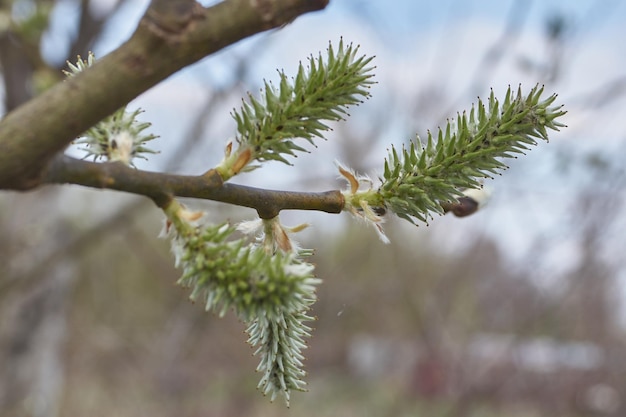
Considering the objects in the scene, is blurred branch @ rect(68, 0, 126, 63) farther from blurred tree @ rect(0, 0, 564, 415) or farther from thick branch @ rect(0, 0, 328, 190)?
thick branch @ rect(0, 0, 328, 190)

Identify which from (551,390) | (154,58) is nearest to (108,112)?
(154,58)

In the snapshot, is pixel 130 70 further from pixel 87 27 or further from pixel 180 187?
pixel 87 27

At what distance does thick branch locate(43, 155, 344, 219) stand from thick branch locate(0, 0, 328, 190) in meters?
0.03

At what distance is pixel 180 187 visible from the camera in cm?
68

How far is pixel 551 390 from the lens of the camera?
27.0ft

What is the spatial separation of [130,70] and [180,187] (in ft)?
0.53

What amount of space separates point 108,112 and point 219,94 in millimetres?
3769

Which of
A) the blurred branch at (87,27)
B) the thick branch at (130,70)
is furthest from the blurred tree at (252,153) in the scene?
the blurred branch at (87,27)

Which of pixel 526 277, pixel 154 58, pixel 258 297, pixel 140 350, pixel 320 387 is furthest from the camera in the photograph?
pixel 320 387

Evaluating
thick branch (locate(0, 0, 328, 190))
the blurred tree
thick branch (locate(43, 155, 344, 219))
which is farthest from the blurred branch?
thick branch (locate(0, 0, 328, 190))

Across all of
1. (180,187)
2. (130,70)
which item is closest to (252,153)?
(180,187)

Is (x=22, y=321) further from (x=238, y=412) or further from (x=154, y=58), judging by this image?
(x=238, y=412)

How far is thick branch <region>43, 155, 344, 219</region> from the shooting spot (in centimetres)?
61

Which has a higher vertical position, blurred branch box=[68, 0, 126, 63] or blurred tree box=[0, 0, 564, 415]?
blurred branch box=[68, 0, 126, 63]
